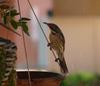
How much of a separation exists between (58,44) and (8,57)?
0.39ft

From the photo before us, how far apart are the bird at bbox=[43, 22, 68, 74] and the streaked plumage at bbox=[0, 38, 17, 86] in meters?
0.10

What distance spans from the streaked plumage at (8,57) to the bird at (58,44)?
0.10m

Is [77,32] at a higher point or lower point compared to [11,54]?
lower

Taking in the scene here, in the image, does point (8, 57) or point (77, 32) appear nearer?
point (8, 57)

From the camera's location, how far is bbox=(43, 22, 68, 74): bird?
1.79 feet

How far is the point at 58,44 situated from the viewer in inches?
22.1

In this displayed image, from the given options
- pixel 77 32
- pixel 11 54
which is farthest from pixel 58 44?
pixel 77 32

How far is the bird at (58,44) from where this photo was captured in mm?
547

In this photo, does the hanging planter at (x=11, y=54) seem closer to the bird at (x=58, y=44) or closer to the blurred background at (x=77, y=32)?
the bird at (x=58, y=44)

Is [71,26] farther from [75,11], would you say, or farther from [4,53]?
[4,53]

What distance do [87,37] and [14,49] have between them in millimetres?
2689

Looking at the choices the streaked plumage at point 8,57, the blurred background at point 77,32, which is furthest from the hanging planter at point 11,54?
the blurred background at point 77,32

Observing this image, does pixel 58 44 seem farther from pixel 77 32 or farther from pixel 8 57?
pixel 77 32

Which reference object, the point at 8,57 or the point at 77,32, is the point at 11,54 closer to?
the point at 8,57
